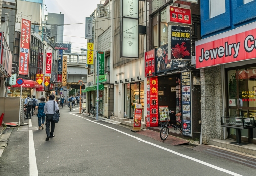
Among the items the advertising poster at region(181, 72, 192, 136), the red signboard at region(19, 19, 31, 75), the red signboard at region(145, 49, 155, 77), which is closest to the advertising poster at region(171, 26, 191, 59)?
the advertising poster at region(181, 72, 192, 136)

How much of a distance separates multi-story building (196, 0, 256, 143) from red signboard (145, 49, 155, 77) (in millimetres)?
4434

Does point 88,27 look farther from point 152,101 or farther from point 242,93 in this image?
point 242,93

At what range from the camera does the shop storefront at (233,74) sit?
7531 millimetres

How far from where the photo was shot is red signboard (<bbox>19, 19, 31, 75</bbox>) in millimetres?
29759

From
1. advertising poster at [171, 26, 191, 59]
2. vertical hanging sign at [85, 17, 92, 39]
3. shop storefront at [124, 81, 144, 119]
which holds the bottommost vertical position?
shop storefront at [124, 81, 144, 119]

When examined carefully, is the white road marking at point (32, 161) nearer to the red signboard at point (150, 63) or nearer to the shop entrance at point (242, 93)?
the shop entrance at point (242, 93)

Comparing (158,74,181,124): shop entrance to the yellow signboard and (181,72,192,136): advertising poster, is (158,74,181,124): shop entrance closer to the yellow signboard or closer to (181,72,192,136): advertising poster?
(181,72,192,136): advertising poster

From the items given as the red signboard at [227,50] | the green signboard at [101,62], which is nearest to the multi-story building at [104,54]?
the green signboard at [101,62]

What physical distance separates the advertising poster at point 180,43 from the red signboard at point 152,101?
430 centimetres

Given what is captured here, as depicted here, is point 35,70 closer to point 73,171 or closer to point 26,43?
point 26,43

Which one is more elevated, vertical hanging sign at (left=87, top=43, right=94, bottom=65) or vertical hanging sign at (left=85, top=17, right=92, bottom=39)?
vertical hanging sign at (left=85, top=17, right=92, bottom=39)

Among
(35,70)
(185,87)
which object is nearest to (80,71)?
(35,70)

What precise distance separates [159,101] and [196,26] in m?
5.60

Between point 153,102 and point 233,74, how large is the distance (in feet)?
19.2
